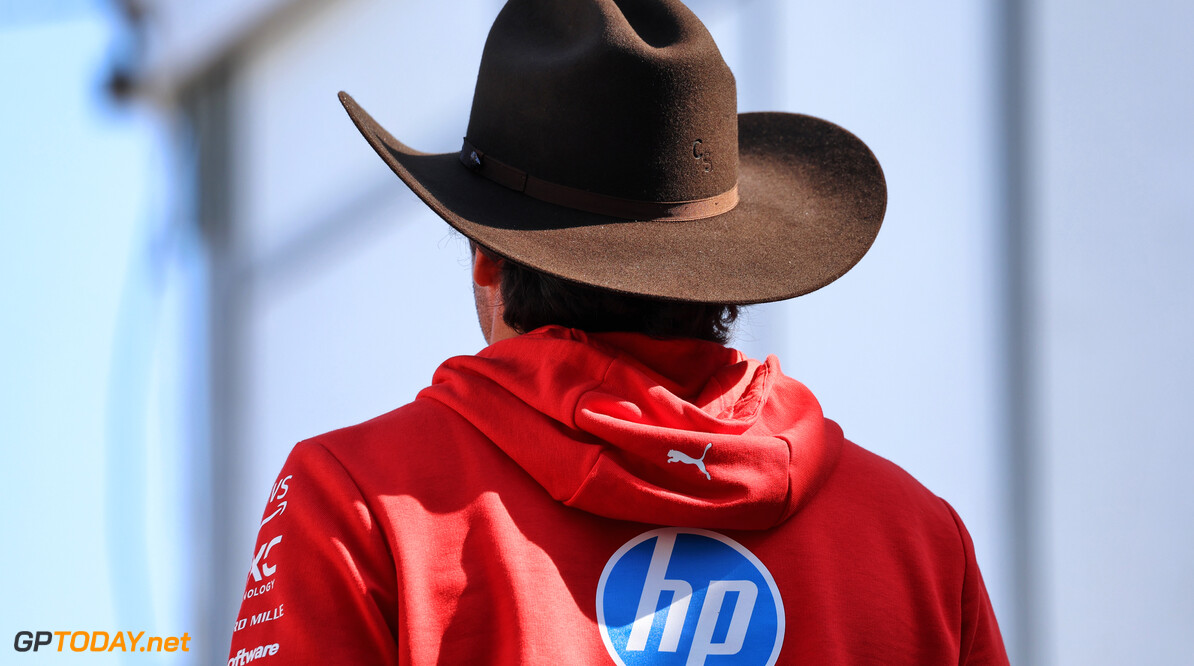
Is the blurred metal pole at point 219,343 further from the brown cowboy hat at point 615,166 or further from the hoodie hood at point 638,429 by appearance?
the hoodie hood at point 638,429

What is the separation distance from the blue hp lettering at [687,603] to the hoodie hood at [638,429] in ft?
0.11

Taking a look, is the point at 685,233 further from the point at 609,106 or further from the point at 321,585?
the point at 321,585

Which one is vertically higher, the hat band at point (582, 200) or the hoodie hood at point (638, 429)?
the hat band at point (582, 200)

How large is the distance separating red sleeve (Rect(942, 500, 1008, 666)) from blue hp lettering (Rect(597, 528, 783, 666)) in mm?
279

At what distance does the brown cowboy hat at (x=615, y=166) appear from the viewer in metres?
0.93

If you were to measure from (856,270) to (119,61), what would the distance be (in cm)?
172

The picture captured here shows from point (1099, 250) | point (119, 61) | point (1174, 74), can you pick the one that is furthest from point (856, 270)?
point (119, 61)

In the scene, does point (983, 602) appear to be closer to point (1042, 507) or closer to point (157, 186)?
point (1042, 507)

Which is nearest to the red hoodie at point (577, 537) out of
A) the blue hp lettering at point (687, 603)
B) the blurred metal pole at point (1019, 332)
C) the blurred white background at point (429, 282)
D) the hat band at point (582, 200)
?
the blue hp lettering at point (687, 603)

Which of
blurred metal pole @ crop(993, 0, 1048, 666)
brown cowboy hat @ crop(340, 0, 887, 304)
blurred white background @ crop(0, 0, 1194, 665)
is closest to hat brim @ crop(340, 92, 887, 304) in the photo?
brown cowboy hat @ crop(340, 0, 887, 304)

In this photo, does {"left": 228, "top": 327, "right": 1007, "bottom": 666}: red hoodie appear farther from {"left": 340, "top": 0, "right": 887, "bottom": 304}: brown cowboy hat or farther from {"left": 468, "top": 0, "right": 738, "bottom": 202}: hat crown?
{"left": 468, "top": 0, "right": 738, "bottom": 202}: hat crown

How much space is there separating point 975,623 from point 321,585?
0.71 m

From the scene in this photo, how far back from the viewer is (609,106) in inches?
38.5

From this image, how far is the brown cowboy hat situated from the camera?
3.06ft
